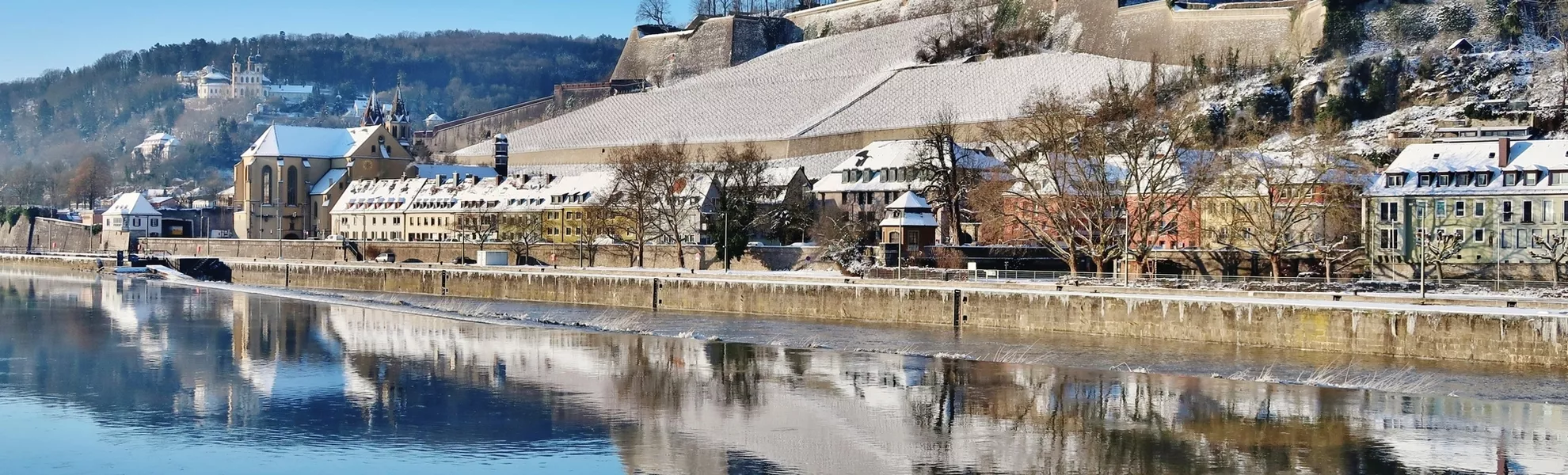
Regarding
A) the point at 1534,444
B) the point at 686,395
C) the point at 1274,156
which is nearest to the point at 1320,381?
the point at 1534,444

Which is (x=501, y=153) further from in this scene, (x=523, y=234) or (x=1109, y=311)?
(x=1109, y=311)

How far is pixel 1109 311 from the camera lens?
1581 inches

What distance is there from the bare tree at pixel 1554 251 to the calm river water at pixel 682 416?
17.6 m

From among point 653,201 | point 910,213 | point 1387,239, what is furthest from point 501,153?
point 1387,239

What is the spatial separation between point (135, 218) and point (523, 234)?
37.6 meters

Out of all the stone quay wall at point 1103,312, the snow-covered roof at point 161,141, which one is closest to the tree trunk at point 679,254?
the stone quay wall at point 1103,312

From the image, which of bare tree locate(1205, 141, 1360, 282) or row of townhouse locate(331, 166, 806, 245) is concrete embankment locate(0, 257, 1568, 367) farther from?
row of townhouse locate(331, 166, 806, 245)

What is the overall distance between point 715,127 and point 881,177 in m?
32.0

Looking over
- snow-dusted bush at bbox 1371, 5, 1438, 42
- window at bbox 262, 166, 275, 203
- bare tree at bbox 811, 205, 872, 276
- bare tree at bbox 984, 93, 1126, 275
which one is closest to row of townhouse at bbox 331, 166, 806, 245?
bare tree at bbox 811, 205, 872, 276

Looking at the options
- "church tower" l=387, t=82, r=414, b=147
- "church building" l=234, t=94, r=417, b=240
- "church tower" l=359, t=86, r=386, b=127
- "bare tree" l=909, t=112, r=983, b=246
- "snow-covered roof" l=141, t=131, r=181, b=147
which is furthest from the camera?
"snow-covered roof" l=141, t=131, r=181, b=147

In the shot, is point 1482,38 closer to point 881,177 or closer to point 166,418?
point 881,177

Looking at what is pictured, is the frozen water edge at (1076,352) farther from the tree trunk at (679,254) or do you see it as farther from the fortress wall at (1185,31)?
the fortress wall at (1185,31)

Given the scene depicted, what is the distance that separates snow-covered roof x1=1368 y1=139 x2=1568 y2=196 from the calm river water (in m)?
19.0

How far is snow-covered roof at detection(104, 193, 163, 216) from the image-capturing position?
9806cm
